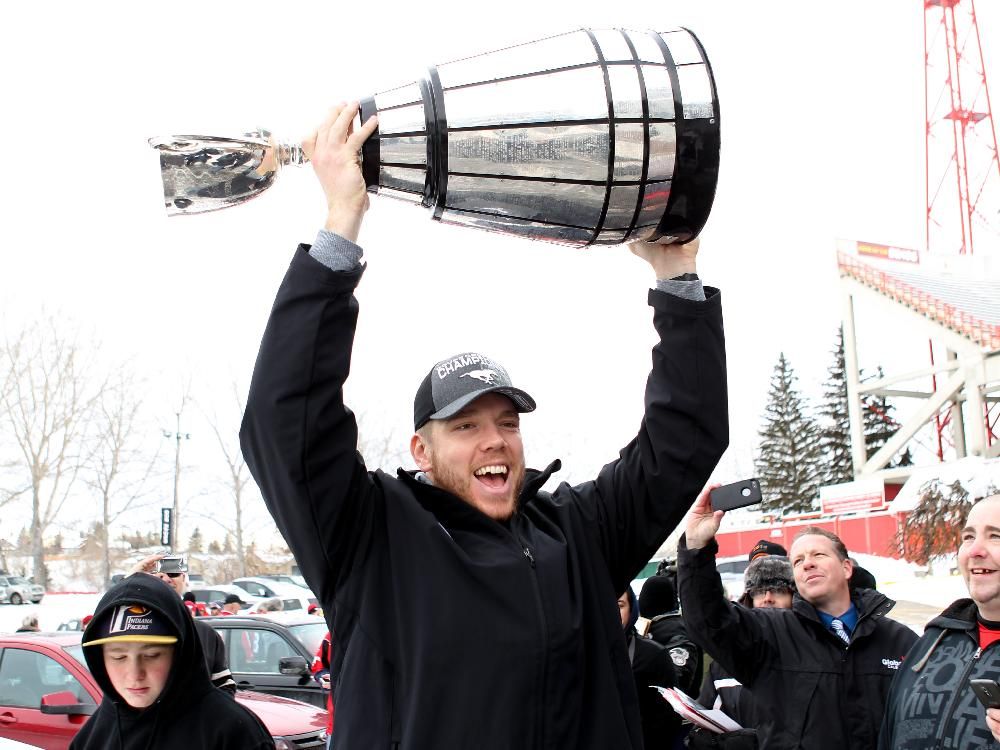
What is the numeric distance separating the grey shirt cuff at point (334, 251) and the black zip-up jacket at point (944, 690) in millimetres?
2713

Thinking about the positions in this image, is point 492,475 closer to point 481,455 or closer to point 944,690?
point 481,455

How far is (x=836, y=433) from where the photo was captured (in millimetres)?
57938

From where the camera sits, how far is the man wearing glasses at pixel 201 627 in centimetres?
519

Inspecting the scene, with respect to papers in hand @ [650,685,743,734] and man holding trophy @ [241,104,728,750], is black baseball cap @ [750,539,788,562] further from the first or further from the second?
man holding trophy @ [241,104,728,750]

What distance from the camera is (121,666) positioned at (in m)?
3.79

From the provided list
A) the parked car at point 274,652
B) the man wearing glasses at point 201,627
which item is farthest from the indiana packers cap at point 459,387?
the parked car at point 274,652

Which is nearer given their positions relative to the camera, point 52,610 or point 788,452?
point 52,610

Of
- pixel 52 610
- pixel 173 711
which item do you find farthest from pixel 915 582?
pixel 173 711

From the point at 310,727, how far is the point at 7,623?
22797 millimetres

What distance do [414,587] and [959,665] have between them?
7.93 ft

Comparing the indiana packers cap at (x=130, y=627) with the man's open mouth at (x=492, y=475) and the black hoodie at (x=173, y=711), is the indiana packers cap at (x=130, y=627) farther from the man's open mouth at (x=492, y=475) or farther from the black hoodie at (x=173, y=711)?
the man's open mouth at (x=492, y=475)

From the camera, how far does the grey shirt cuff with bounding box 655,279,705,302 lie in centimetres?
252

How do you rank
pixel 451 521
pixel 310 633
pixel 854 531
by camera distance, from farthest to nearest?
pixel 854 531 < pixel 310 633 < pixel 451 521

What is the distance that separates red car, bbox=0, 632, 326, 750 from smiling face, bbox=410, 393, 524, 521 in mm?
6189
